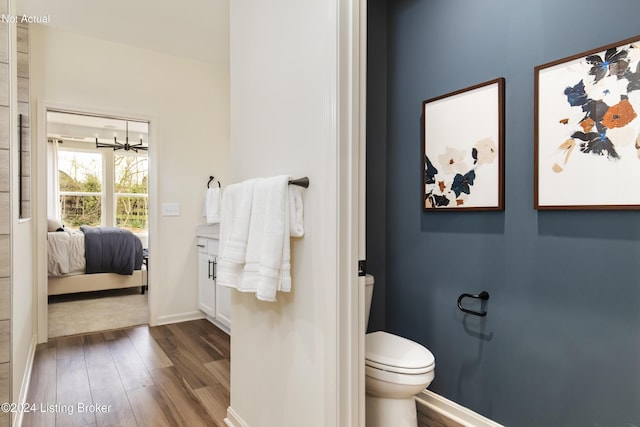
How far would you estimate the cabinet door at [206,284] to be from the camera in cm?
352

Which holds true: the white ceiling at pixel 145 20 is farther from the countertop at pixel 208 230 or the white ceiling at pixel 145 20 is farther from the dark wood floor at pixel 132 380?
the dark wood floor at pixel 132 380

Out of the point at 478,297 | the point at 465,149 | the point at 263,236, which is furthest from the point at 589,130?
the point at 263,236

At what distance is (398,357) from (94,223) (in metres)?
7.28

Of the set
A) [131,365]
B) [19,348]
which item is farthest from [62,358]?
[19,348]

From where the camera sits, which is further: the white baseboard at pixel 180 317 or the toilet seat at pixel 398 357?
the white baseboard at pixel 180 317

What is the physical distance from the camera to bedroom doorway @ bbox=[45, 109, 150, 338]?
4062 mm

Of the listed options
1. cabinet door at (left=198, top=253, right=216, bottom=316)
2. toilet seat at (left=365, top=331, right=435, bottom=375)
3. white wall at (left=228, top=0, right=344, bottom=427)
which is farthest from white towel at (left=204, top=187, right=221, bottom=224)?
toilet seat at (left=365, top=331, right=435, bottom=375)

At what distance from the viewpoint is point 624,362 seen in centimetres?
146

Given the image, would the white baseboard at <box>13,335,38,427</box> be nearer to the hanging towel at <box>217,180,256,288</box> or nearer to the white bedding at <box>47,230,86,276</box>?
the hanging towel at <box>217,180,256,288</box>

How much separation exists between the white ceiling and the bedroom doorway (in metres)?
0.71

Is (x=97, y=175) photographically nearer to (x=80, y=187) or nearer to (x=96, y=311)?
(x=80, y=187)

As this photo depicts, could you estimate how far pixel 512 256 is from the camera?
1.81m

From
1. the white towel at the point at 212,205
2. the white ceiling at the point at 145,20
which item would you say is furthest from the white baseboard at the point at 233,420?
the white ceiling at the point at 145,20

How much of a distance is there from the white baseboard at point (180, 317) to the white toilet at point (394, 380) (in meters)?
2.58
